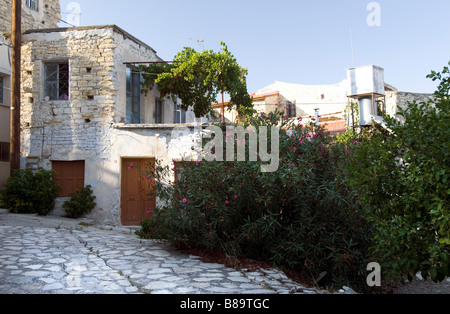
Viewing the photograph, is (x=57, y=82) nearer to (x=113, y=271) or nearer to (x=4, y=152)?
(x=4, y=152)

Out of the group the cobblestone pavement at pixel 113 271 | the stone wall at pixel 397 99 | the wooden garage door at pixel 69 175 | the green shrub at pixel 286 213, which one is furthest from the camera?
the stone wall at pixel 397 99

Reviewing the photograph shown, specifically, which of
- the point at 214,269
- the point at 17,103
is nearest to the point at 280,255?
the point at 214,269

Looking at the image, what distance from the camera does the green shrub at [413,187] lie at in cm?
304

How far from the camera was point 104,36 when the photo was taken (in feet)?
39.5

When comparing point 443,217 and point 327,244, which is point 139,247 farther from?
point 443,217

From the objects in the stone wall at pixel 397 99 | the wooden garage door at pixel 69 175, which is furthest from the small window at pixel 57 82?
the stone wall at pixel 397 99

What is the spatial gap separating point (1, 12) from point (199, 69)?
9.42 meters

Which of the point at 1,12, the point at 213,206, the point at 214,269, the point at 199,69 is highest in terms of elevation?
the point at 1,12

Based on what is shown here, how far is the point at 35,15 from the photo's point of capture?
57.5 ft

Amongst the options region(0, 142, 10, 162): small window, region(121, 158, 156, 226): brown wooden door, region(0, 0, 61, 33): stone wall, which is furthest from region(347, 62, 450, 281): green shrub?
region(0, 0, 61, 33): stone wall

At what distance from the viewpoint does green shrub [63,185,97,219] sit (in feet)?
37.3

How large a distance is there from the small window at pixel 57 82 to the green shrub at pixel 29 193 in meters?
2.57

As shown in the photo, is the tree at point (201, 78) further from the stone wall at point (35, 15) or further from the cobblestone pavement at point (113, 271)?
the stone wall at point (35, 15)

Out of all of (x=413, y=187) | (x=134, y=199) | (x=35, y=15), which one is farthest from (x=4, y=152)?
(x=413, y=187)
